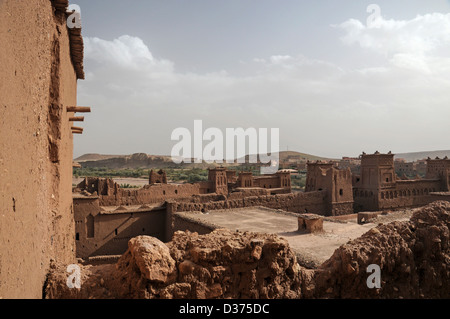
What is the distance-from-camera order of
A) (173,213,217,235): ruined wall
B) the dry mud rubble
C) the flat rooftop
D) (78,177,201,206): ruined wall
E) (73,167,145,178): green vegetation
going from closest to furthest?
1. the dry mud rubble
2. the flat rooftop
3. (173,213,217,235): ruined wall
4. (78,177,201,206): ruined wall
5. (73,167,145,178): green vegetation

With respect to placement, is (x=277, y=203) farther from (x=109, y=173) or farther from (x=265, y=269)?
(x=109, y=173)

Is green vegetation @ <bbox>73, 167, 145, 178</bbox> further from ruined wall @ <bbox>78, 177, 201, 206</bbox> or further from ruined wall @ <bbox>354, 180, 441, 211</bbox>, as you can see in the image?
ruined wall @ <bbox>354, 180, 441, 211</bbox>

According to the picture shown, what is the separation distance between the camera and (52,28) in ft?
18.7

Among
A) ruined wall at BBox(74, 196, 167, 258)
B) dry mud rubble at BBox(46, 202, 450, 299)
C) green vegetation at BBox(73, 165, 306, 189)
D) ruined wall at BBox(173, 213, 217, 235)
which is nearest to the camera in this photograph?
dry mud rubble at BBox(46, 202, 450, 299)

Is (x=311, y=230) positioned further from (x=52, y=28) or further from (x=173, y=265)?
(x=52, y=28)

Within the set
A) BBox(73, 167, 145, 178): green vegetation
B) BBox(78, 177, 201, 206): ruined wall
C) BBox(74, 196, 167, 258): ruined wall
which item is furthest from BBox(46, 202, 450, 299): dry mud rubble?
BBox(73, 167, 145, 178): green vegetation

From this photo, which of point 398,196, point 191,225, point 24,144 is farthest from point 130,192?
point 24,144

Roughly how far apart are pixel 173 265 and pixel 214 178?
28347 millimetres

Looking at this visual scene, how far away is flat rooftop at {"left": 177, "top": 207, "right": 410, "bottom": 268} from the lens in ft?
36.1

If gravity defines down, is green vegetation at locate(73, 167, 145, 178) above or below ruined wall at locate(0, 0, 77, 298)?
below

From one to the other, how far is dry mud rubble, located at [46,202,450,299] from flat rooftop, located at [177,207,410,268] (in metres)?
3.00

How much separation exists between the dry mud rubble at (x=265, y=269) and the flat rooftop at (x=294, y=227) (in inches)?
118

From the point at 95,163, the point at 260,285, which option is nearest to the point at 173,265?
the point at 260,285

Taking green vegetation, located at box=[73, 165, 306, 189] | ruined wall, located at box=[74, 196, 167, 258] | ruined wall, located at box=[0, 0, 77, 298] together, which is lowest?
ruined wall, located at box=[74, 196, 167, 258]
